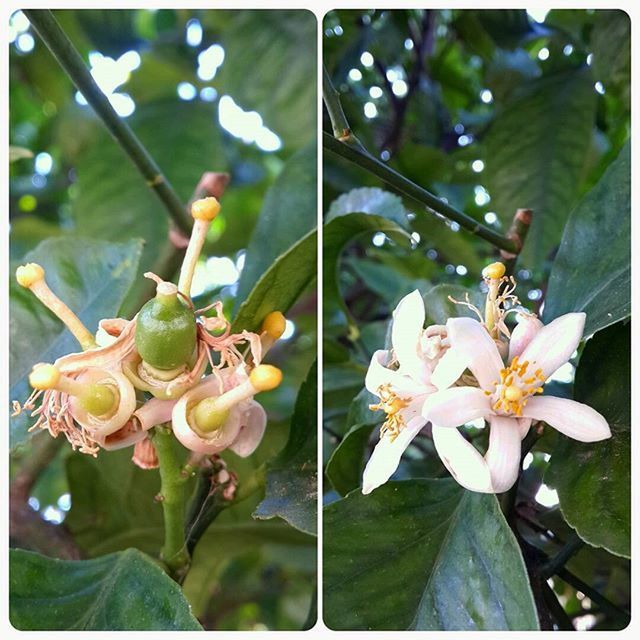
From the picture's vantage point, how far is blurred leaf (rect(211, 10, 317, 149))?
2.19 feet

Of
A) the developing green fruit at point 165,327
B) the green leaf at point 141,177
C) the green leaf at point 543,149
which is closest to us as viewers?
the developing green fruit at point 165,327

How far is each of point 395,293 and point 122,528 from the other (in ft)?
0.91

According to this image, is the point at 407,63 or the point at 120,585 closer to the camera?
the point at 120,585

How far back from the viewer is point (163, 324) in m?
0.37

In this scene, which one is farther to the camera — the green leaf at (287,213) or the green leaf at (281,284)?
the green leaf at (287,213)

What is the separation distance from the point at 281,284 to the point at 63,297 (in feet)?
0.50

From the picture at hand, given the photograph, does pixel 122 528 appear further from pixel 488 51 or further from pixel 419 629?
pixel 488 51

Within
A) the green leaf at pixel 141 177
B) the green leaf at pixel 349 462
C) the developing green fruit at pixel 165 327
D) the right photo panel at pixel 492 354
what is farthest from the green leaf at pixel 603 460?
the green leaf at pixel 141 177

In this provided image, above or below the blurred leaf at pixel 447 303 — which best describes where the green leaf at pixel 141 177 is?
above

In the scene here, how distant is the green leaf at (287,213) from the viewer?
0.60 metres

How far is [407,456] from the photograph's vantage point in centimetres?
54

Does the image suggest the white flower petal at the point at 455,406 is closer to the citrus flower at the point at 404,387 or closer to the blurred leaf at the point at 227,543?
the citrus flower at the point at 404,387

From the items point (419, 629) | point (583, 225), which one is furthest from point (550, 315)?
point (419, 629)
